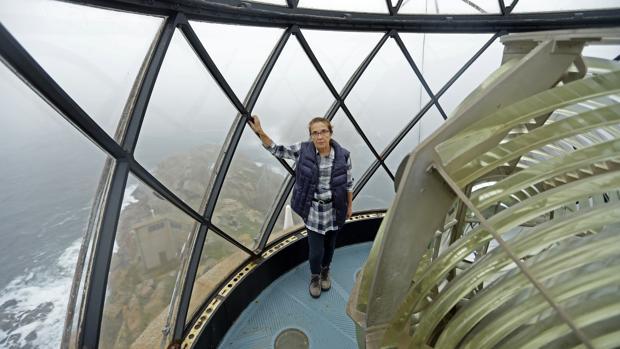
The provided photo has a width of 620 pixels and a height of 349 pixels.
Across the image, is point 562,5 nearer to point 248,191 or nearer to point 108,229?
point 248,191

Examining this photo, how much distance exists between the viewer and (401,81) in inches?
241

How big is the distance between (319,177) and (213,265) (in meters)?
2.38

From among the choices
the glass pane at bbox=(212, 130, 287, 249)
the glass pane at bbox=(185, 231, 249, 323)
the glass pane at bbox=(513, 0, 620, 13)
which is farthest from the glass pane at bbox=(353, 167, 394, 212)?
the glass pane at bbox=(513, 0, 620, 13)

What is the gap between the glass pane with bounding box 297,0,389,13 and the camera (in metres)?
4.33

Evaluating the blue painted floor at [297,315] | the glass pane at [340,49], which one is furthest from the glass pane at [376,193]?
the glass pane at [340,49]

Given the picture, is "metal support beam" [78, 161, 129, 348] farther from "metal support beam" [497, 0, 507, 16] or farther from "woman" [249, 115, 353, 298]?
"metal support beam" [497, 0, 507, 16]

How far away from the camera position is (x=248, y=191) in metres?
4.88

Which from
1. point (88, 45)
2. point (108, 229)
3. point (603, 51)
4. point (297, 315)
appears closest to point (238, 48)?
point (88, 45)

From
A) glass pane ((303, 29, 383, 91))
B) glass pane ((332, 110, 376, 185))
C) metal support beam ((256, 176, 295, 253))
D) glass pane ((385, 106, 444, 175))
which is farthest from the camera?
glass pane ((385, 106, 444, 175))

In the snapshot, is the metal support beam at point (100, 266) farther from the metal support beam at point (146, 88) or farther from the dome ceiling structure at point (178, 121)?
the metal support beam at point (146, 88)

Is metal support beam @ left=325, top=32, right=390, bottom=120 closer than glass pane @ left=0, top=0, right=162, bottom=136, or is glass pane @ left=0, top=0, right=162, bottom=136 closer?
glass pane @ left=0, top=0, right=162, bottom=136

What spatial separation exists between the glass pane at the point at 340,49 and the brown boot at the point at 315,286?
3.20 m

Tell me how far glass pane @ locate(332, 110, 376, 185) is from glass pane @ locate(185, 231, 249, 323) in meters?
2.65

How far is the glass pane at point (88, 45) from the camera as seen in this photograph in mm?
1841
